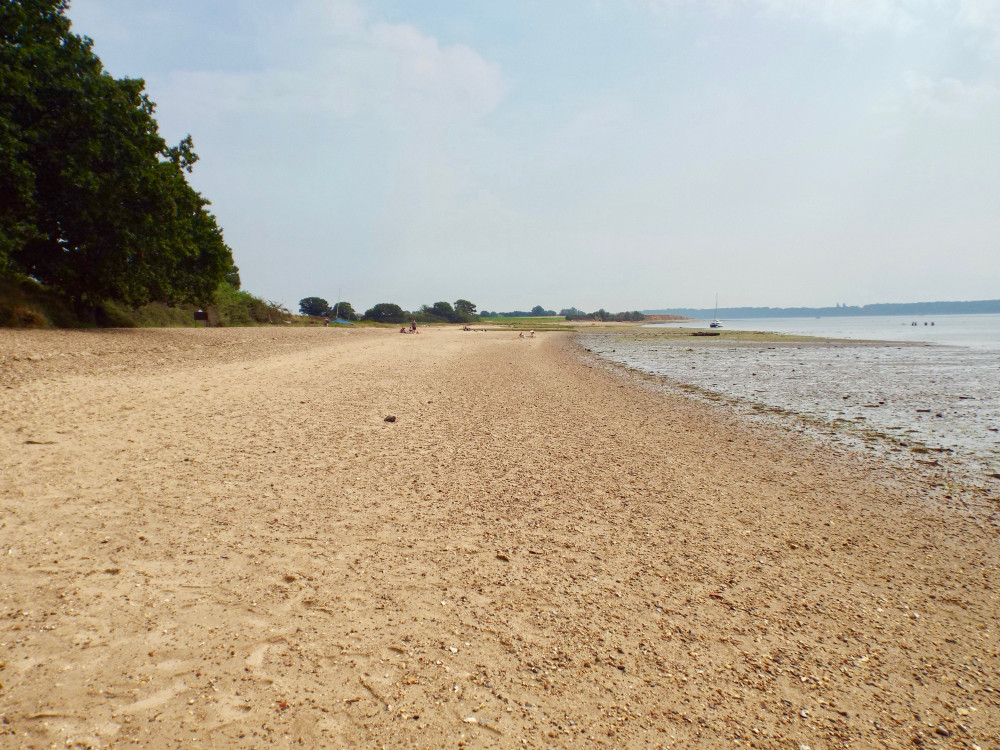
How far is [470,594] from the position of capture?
407 centimetres

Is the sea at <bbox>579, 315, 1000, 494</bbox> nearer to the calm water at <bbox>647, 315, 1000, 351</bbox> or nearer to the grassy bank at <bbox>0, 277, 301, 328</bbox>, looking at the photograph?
the calm water at <bbox>647, 315, 1000, 351</bbox>

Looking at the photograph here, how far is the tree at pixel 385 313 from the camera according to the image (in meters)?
107

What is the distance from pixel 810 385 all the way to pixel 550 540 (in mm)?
16178

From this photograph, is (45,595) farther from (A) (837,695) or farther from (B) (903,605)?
(B) (903,605)

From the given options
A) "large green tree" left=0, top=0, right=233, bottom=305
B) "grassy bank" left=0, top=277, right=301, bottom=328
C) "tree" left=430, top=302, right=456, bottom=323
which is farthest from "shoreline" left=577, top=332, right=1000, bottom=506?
"tree" left=430, top=302, right=456, bottom=323

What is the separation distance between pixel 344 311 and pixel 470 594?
92438mm

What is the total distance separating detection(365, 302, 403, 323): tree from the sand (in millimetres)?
99862

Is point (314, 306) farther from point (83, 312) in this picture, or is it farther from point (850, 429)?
point (850, 429)

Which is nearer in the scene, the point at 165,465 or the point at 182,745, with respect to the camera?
the point at 182,745

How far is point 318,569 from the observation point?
431 cm

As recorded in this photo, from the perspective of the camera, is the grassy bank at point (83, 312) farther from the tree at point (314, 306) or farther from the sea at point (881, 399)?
the tree at point (314, 306)

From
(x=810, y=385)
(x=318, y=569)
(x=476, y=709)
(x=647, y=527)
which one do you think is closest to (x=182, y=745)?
(x=476, y=709)

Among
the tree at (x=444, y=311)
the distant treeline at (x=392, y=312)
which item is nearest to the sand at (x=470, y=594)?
the distant treeline at (x=392, y=312)

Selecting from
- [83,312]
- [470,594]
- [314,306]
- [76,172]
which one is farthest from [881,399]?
[314,306]
